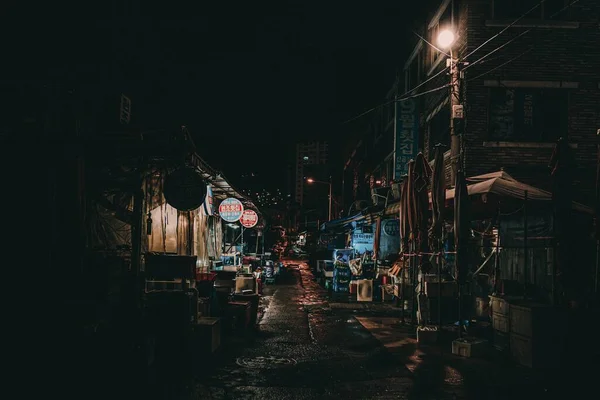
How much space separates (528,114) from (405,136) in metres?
5.00

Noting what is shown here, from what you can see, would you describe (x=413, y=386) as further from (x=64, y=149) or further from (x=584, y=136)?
(x=584, y=136)

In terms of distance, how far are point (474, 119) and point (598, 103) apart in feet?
13.2

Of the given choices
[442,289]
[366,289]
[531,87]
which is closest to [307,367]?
[442,289]

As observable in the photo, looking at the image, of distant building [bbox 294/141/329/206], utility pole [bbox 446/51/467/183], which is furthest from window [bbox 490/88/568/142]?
distant building [bbox 294/141/329/206]

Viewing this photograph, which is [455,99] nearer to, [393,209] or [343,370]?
[393,209]

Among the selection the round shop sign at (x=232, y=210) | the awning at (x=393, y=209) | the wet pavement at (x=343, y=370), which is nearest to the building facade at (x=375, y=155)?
the awning at (x=393, y=209)

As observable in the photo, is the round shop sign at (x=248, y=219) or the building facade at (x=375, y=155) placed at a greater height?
the building facade at (x=375, y=155)

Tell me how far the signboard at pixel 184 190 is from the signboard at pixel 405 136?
36.2ft

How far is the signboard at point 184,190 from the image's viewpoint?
1009 centimetres

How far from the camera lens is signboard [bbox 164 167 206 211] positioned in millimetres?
10094

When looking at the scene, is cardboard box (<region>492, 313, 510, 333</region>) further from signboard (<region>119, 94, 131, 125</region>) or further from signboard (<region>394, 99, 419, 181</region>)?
signboard (<region>394, 99, 419, 181</region>)

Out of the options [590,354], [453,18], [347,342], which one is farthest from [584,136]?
[347,342]

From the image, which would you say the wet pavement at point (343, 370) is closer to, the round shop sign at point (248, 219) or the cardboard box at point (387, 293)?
the cardboard box at point (387, 293)

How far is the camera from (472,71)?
15703mm
